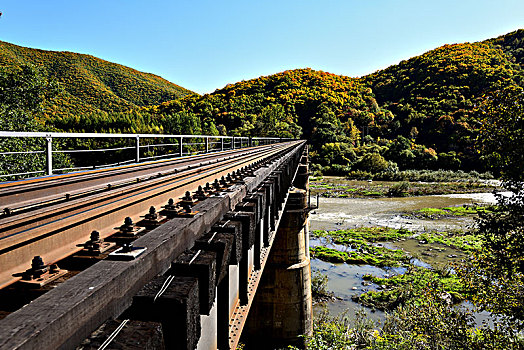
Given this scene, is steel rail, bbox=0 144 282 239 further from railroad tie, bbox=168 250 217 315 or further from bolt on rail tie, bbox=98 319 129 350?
bolt on rail tie, bbox=98 319 129 350

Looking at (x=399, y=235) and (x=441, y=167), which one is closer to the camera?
(x=399, y=235)

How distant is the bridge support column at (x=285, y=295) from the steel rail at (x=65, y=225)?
790 cm

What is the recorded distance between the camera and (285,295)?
11.6 m

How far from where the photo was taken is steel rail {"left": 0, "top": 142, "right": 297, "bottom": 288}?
1963 mm

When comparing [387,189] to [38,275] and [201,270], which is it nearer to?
[201,270]

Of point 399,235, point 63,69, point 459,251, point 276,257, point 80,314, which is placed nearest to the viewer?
point 80,314

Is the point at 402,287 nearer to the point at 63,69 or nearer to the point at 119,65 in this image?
the point at 63,69

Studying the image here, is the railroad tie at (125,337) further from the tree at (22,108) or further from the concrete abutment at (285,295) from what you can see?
the tree at (22,108)

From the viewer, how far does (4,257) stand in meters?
1.89

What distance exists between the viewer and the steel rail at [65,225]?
77.3 inches

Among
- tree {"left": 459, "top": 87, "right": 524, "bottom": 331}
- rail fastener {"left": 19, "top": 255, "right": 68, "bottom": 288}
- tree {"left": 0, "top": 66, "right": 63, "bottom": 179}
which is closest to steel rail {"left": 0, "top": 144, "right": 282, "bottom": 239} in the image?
rail fastener {"left": 19, "top": 255, "right": 68, "bottom": 288}

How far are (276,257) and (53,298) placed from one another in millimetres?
11213

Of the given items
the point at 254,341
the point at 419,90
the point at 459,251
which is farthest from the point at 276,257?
the point at 419,90

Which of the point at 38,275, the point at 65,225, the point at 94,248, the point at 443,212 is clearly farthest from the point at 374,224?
the point at 38,275
